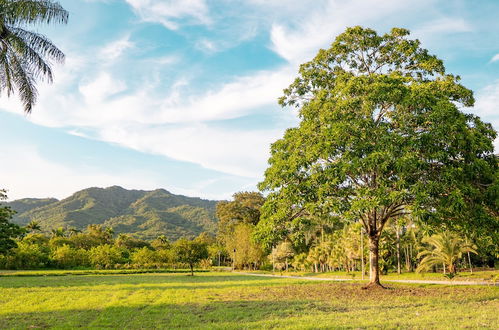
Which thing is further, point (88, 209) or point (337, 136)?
point (88, 209)

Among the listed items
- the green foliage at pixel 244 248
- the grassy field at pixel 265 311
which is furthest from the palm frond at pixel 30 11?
the green foliage at pixel 244 248

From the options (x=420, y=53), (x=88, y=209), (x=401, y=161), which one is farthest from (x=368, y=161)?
(x=88, y=209)

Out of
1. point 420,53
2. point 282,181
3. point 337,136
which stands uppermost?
point 420,53

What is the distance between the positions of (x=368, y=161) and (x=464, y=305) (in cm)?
656

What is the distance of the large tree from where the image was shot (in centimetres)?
1617

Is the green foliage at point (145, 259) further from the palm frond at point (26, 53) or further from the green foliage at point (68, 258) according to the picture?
the palm frond at point (26, 53)

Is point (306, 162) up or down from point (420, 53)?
down

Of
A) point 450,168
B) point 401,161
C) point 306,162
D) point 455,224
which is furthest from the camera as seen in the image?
point 455,224

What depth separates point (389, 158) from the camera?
1575cm

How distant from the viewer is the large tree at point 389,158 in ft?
53.1

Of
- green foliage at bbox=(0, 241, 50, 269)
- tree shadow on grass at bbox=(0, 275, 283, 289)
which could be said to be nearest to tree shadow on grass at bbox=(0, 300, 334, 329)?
tree shadow on grass at bbox=(0, 275, 283, 289)

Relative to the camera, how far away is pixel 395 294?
1825 centimetres

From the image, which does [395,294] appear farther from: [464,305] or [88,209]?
[88,209]

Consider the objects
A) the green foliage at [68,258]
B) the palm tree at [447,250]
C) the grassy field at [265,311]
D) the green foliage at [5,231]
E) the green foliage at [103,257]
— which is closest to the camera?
the grassy field at [265,311]
